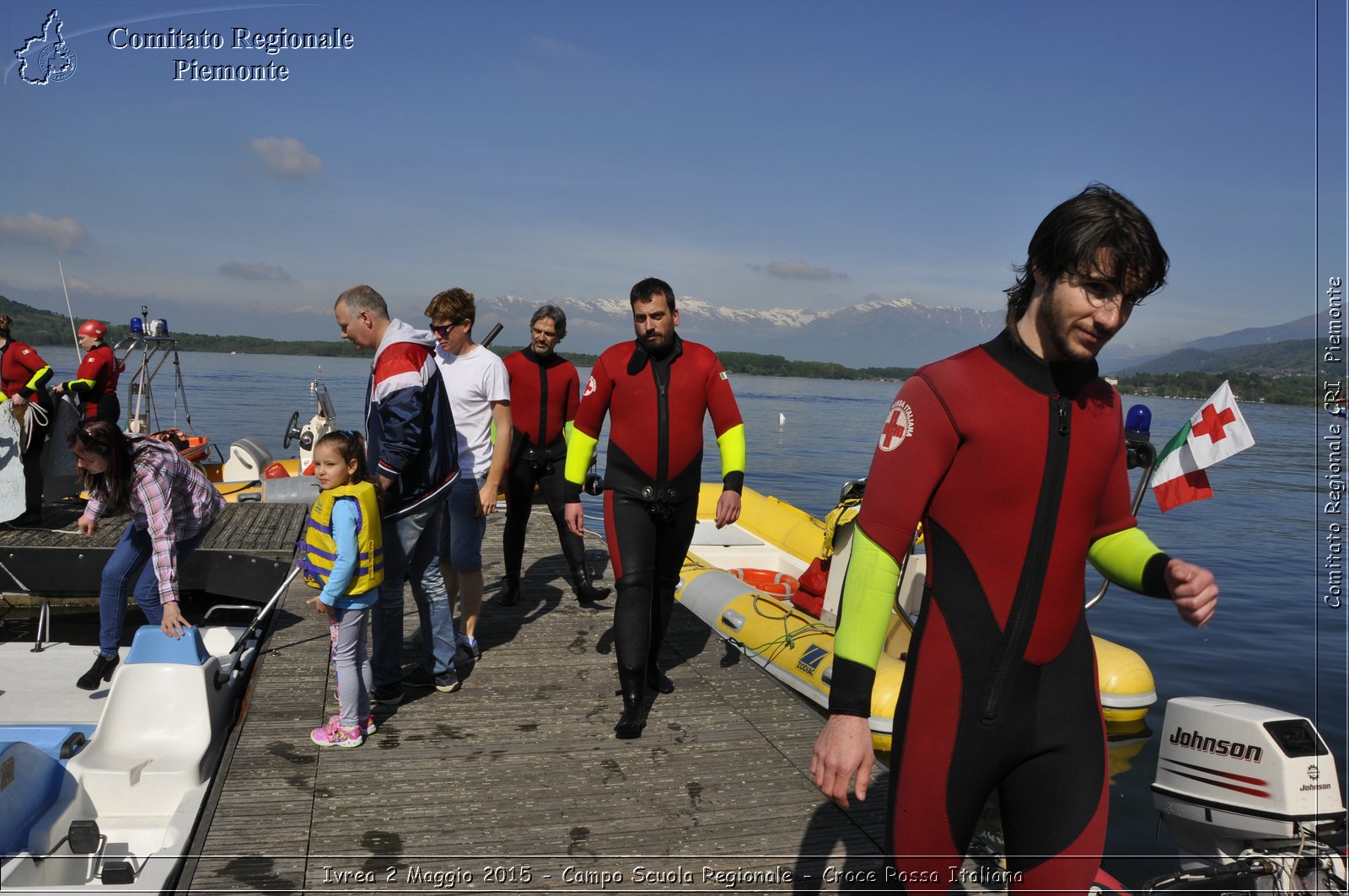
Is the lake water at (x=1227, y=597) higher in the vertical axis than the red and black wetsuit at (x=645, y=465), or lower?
lower

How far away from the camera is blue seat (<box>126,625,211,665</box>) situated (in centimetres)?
445

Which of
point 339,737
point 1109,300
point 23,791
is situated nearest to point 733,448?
point 339,737

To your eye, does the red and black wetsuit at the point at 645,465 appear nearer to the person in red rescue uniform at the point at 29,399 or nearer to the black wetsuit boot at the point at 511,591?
the black wetsuit boot at the point at 511,591

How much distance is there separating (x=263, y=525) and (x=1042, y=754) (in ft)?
29.5

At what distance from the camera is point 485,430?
5.27m

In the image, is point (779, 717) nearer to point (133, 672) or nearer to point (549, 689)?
point (549, 689)

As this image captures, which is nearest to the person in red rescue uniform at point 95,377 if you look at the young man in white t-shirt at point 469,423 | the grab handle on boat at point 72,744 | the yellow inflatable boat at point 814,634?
the grab handle on boat at point 72,744

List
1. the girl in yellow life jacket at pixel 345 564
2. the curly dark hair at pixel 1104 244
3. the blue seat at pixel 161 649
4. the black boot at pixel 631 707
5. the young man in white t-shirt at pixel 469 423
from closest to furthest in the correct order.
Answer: the curly dark hair at pixel 1104 244
the girl in yellow life jacket at pixel 345 564
the black boot at pixel 631 707
the blue seat at pixel 161 649
the young man in white t-shirt at pixel 469 423

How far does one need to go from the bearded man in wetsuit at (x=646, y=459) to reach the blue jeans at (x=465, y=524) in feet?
3.45

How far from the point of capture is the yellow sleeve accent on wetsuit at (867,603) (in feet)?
6.00

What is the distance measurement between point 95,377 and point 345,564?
7.16 meters

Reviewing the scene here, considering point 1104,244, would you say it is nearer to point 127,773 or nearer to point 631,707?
point 631,707

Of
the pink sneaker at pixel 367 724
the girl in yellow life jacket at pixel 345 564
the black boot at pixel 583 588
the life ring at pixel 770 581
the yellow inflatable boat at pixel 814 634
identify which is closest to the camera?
the girl in yellow life jacket at pixel 345 564

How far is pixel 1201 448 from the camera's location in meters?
4.41
